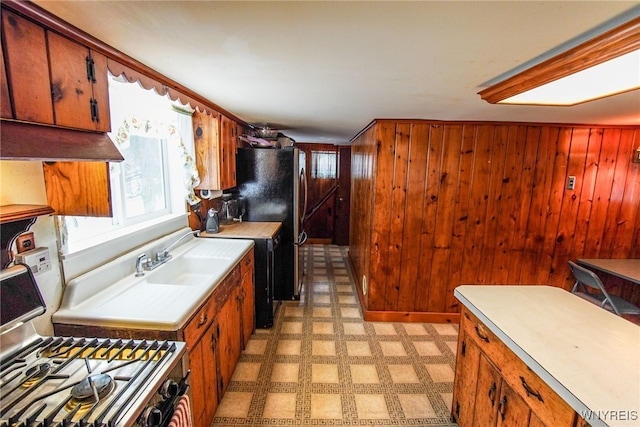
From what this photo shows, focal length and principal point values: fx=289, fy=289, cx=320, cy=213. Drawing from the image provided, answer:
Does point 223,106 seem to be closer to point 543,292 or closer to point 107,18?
point 107,18

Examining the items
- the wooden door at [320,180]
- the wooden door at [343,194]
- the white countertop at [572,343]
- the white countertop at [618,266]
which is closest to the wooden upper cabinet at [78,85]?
the white countertop at [572,343]

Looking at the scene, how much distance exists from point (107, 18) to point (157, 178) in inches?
61.9

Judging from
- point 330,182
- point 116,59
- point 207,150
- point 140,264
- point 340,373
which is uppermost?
point 116,59

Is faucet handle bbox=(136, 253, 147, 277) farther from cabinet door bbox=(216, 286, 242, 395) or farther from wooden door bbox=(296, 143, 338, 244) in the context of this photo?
wooden door bbox=(296, 143, 338, 244)

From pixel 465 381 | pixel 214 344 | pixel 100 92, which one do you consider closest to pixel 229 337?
pixel 214 344

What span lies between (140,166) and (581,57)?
8.23 feet

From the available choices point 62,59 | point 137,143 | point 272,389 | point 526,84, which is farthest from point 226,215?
point 526,84

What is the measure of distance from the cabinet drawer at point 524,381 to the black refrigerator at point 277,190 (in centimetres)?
206

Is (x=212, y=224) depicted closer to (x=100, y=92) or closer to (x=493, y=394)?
(x=100, y=92)

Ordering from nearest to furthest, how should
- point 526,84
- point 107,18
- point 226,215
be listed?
point 107,18
point 526,84
point 226,215

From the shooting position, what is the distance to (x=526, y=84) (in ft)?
4.48

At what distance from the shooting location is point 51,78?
3.09 feet

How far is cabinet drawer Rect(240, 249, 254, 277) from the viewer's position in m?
2.27

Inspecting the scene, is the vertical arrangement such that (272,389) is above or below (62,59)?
below
